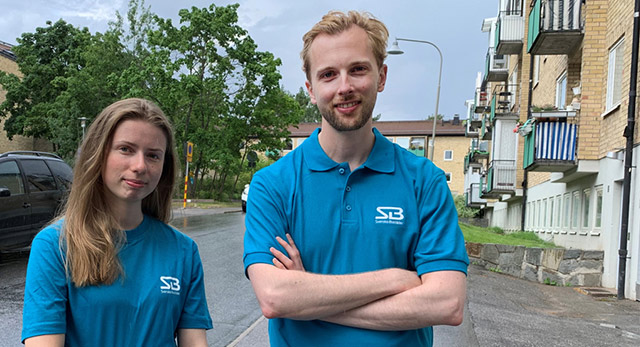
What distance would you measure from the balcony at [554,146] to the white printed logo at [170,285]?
1483 cm

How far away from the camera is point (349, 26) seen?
8.00ft

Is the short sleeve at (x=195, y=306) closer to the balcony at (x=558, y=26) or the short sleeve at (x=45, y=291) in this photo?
the short sleeve at (x=45, y=291)

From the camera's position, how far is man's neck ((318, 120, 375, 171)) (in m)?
2.44

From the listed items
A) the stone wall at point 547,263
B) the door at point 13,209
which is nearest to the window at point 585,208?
the stone wall at point 547,263

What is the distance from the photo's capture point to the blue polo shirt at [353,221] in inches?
89.4

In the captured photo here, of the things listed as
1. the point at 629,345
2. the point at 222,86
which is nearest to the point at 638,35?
the point at 629,345

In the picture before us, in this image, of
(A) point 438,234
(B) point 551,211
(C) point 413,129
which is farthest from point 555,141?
(C) point 413,129

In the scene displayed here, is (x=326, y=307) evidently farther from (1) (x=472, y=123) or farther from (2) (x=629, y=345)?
(1) (x=472, y=123)

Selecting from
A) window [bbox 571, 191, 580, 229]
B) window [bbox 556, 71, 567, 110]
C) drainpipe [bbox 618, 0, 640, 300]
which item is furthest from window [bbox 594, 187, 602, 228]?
window [bbox 556, 71, 567, 110]

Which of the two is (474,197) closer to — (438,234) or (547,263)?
(547,263)

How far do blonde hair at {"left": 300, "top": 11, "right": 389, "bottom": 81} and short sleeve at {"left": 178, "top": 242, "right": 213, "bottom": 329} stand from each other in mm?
918

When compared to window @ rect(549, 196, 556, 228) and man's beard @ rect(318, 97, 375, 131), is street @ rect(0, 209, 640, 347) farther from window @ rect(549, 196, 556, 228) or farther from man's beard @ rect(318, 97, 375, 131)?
window @ rect(549, 196, 556, 228)

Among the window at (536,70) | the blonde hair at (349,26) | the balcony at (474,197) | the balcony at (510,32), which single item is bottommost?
the blonde hair at (349,26)

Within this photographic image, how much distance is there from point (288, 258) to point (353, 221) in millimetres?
282
